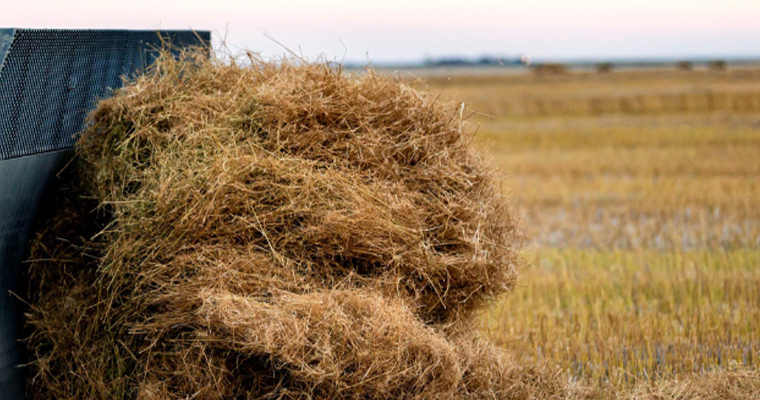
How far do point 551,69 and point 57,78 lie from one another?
194 ft

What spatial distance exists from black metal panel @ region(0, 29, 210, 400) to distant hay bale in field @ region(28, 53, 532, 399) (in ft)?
0.45

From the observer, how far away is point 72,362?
451 cm

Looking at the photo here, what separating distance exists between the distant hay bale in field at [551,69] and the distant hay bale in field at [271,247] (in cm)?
5600

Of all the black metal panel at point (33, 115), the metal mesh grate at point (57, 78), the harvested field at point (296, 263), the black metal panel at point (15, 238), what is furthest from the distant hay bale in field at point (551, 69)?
the black metal panel at point (15, 238)

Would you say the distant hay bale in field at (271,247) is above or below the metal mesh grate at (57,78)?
below

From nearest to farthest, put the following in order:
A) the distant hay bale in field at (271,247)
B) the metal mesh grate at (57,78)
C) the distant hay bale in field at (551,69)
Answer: the distant hay bale in field at (271,247)
the metal mesh grate at (57,78)
the distant hay bale in field at (551,69)

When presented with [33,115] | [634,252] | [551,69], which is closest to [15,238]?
[33,115]

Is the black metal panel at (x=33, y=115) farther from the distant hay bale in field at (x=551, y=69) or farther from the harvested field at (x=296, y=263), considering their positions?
the distant hay bale in field at (x=551, y=69)

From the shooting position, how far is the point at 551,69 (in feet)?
198

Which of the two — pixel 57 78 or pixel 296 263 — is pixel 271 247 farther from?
pixel 57 78

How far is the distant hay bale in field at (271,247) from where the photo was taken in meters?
3.68

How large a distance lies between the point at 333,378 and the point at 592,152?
14806 millimetres

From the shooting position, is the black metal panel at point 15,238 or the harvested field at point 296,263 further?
the black metal panel at point 15,238

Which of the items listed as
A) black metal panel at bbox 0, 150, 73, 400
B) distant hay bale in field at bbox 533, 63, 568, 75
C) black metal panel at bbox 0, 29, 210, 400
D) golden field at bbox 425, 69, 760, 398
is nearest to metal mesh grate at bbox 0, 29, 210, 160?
black metal panel at bbox 0, 29, 210, 400
